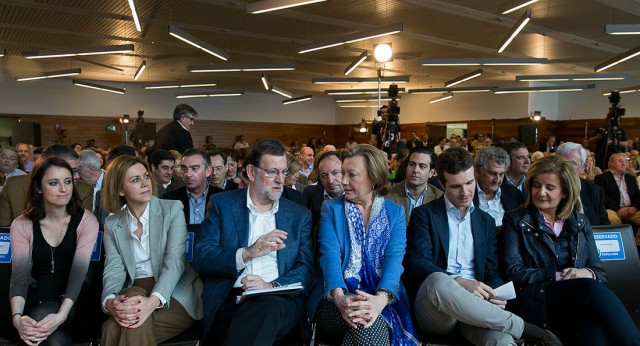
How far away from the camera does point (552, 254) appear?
273 centimetres

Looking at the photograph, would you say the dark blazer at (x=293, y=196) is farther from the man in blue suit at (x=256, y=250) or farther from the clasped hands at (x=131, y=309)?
the clasped hands at (x=131, y=309)

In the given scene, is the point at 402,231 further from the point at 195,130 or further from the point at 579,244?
the point at 195,130

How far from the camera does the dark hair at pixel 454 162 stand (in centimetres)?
273

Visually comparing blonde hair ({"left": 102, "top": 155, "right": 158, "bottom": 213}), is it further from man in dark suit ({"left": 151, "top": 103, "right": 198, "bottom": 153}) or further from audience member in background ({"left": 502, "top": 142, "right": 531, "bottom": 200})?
man in dark suit ({"left": 151, "top": 103, "right": 198, "bottom": 153})

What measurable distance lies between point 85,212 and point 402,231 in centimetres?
176

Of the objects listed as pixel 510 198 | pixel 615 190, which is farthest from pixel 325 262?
pixel 615 190

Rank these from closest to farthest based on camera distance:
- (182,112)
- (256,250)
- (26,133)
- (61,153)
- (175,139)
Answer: (256,250), (61,153), (175,139), (182,112), (26,133)

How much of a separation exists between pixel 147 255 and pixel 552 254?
2.24 metres

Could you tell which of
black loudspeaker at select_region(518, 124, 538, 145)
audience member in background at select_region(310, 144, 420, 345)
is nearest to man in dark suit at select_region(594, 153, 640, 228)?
audience member in background at select_region(310, 144, 420, 345)

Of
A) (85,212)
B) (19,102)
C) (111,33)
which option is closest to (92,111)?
(19,102)

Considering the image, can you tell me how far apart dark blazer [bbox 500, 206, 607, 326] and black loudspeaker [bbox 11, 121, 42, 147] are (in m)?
16.0

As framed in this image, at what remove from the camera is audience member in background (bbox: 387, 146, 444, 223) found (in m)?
3.71

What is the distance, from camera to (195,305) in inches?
103

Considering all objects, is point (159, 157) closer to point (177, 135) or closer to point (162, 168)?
point (162, 168)
